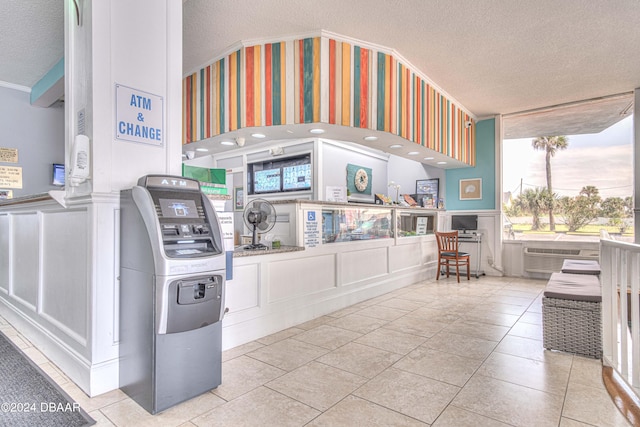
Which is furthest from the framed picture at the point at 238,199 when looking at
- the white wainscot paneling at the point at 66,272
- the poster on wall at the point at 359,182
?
the white wainscot paneling at the point at 66,272

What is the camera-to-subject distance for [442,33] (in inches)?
143

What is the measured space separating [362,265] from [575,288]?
2352 millimetres

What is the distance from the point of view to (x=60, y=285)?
8.41ft

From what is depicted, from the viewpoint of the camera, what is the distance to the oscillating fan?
3498 mm

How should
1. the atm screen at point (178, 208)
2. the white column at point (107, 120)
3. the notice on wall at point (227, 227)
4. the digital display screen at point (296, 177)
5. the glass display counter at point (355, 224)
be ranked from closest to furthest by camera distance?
the atm screen at point (178, 208) → the white column at point (107, 120) → the notice on wall at point (227, 227) → the glass display counter at point (355, 224) → the digital display screen at point (296, 177)

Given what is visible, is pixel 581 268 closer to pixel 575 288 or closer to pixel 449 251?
pixel 575 288

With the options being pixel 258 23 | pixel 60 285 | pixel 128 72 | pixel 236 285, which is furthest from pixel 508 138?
pixel 60 285

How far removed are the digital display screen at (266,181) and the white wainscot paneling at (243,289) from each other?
4.68 meters

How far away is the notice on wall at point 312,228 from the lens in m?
3.82

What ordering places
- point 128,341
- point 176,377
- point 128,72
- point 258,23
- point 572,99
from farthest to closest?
1. point 572,99
2. point 258,23
3. point 128,72
4. point 128,341
5. point 176,377

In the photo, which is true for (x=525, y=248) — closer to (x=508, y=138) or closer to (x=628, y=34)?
(x=508, y=138)

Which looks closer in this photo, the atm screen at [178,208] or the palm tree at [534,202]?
the atm screen at [178,208]

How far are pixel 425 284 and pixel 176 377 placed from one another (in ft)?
15.2

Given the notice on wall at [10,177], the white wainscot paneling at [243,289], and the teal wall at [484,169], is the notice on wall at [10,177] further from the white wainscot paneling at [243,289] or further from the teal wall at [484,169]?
the teal wall at [484,169]
